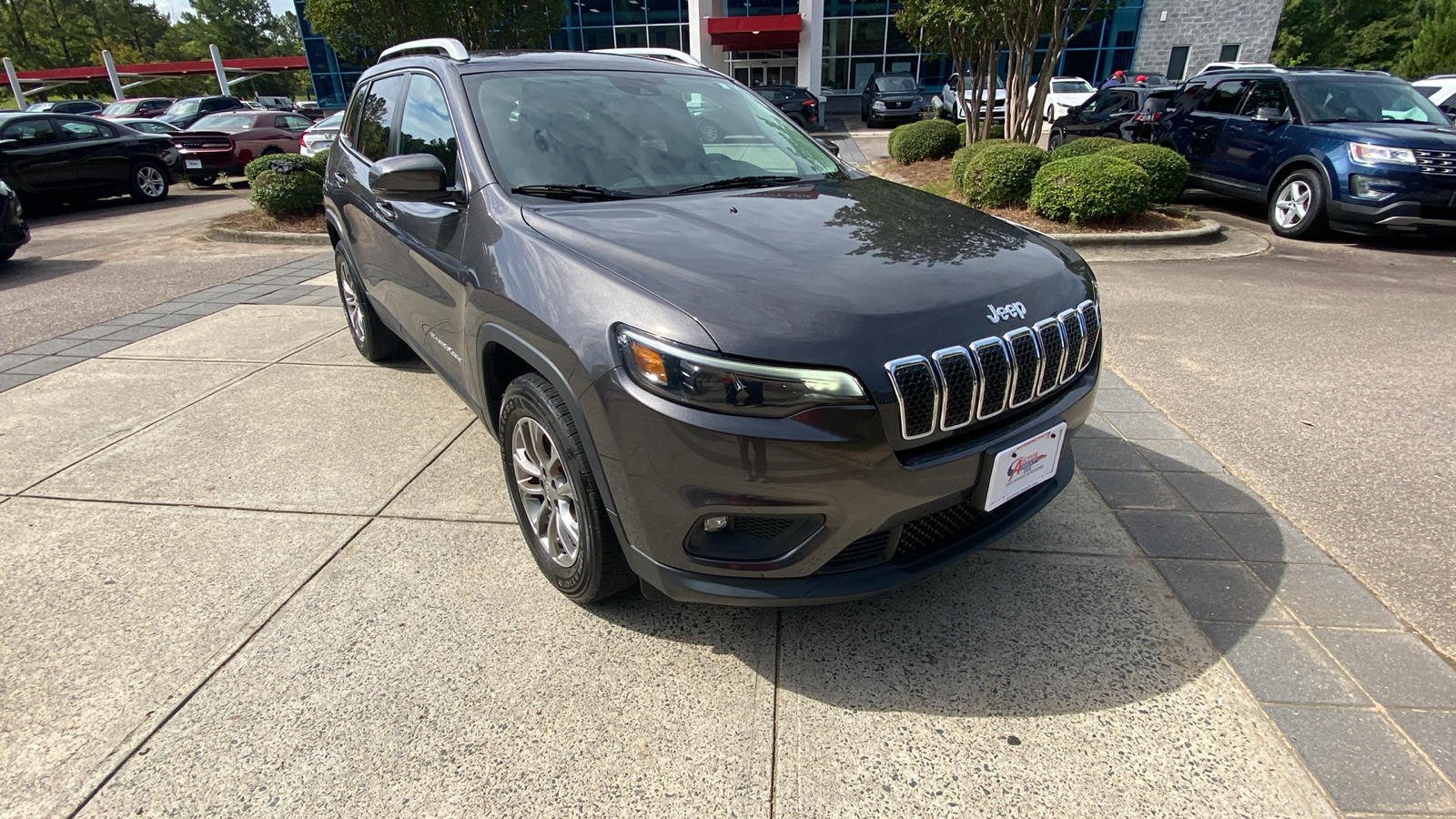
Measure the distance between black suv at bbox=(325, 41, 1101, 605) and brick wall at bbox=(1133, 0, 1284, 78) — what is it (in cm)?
3676

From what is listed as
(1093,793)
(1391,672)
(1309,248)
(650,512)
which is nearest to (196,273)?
(650,512)

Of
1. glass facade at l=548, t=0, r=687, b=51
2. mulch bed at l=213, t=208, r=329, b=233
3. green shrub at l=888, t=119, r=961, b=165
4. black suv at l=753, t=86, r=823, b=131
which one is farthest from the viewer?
glass facade at l=548, t=0, r=687, b=51

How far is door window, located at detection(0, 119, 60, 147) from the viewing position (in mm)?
11281

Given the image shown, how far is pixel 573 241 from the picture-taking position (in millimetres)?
2254

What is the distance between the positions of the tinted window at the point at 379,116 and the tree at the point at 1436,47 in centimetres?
2890

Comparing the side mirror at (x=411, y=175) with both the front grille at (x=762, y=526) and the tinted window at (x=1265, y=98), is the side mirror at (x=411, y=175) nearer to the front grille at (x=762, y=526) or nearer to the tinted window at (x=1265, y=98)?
the front grille at (x=762, y=526)

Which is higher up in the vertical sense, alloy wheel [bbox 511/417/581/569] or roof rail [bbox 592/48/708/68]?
roof rail [bbox 592/48/708/68]

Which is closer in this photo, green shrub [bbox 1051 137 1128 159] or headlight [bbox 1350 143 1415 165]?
headlight [bbox 1350 143 1415 165]

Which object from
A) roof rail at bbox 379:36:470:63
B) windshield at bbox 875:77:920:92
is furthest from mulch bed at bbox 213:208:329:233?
windshield at bbox 875:77:920:92

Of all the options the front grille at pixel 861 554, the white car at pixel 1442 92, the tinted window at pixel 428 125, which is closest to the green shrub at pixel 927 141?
the white car at pixel 1442 92

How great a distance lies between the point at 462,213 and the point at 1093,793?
8.83 ft

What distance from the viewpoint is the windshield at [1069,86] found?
22781 mm

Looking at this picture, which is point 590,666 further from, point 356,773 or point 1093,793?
point 1093,793

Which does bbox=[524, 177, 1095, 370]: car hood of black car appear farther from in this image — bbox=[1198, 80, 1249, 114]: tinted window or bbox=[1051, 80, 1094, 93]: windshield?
bbox=[1051, 80, 1094, 93]: windshield
